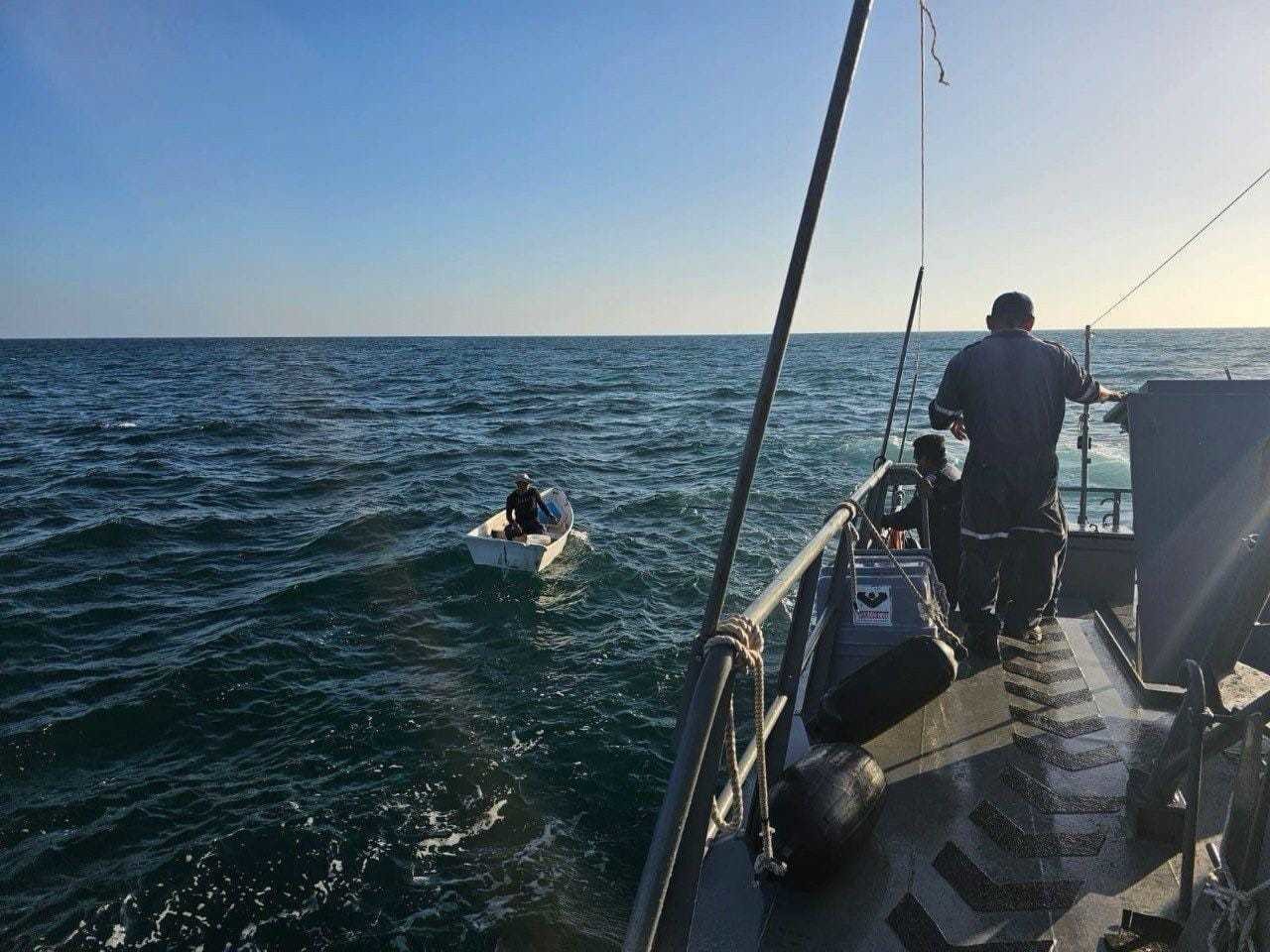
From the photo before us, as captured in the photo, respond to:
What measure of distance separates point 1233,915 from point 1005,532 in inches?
114

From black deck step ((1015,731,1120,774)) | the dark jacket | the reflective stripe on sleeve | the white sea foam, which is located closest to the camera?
black deck step ((1015,731,1120,774))

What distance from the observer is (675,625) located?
45.0 feet

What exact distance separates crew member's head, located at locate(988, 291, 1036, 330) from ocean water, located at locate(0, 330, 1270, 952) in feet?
19.5

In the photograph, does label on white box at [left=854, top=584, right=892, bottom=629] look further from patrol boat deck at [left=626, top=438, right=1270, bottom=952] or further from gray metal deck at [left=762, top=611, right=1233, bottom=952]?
gray metal deck at [left=762, top=611, right=1233, bottom=952]

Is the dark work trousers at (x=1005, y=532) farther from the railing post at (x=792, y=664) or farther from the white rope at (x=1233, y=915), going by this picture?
the white rope at (x=1233, y=915)

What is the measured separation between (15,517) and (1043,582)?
26404 millimetres

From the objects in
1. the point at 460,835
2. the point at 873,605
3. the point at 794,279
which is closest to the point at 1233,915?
the point at 794,279

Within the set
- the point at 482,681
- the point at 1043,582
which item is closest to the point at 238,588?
the point at 482,681

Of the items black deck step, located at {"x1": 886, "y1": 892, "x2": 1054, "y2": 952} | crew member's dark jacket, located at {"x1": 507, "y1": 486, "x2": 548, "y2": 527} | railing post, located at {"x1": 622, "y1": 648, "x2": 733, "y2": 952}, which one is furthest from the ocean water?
railing post, located at {"x1": 622, "y1": 648, "x2": 733, "y2": 952}

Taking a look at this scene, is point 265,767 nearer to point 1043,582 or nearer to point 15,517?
point 1043,582

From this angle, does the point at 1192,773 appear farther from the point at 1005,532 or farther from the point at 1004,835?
the point at 1005,532

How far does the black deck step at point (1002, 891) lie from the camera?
2.99m

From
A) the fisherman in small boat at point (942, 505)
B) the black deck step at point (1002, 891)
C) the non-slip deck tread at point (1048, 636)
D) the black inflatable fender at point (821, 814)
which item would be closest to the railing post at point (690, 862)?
the black inflatable fender at point (821, 814)

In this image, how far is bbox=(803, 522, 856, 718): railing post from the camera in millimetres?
4605
